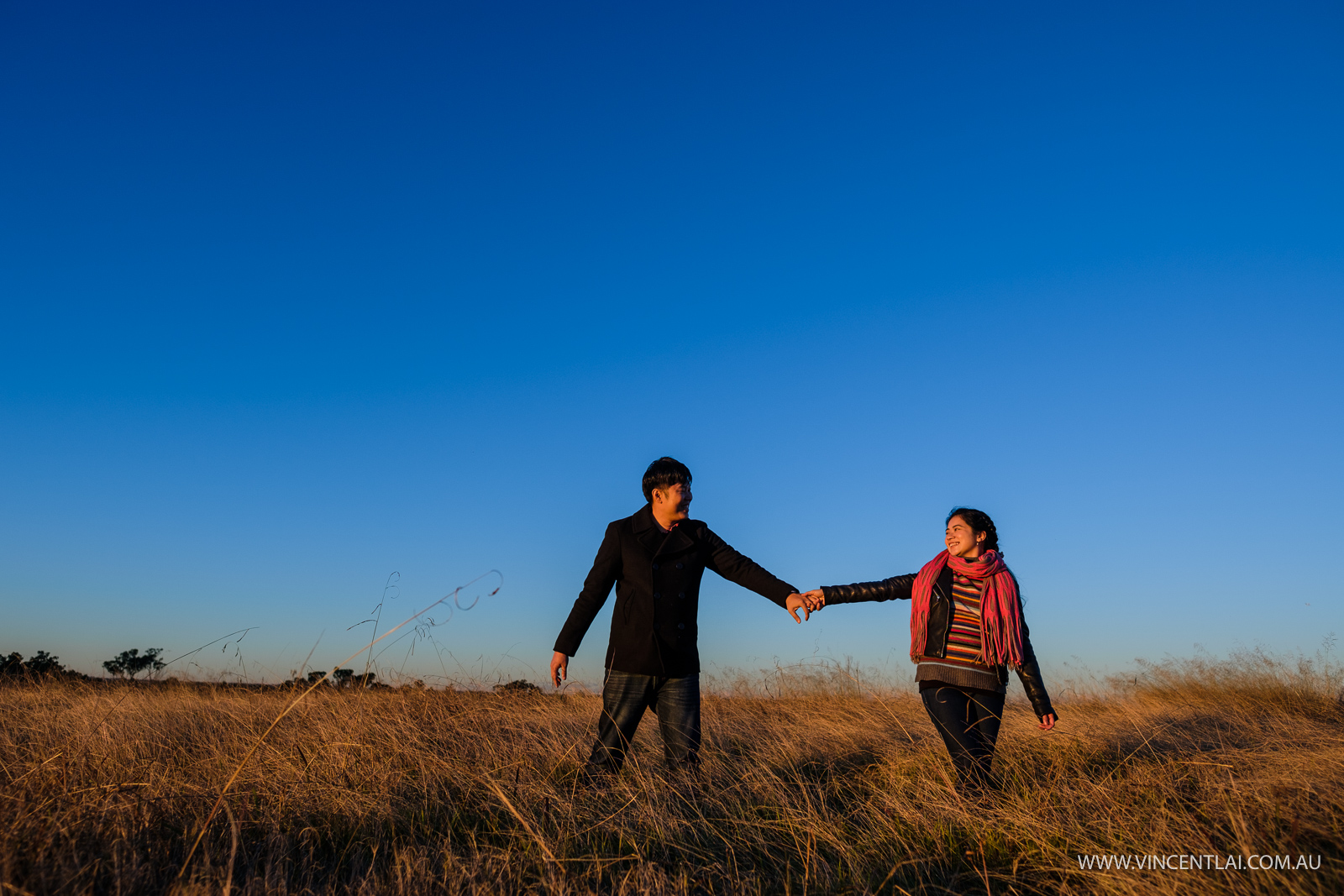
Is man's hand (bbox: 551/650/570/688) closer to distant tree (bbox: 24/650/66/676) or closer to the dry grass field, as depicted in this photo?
the dry grass field

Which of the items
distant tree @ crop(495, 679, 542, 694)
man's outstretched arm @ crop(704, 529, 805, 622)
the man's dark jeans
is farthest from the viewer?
distant tree @ crop(495, 679, 542, 694)

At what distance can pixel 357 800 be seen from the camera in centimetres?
332

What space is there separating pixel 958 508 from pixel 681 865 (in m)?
2.57

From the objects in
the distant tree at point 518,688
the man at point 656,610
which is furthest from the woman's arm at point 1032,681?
the distant tree at point 518,688

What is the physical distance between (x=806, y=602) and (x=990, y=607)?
1041 mm

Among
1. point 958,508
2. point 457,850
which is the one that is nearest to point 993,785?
point 958,508

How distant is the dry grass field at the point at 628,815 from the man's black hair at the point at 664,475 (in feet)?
5.12

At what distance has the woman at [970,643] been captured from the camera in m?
3.89

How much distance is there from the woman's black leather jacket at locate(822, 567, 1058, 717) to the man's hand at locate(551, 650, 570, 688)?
63.5 inches

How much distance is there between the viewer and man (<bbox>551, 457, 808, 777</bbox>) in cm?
415

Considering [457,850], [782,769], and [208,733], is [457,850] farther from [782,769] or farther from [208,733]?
[208,733]

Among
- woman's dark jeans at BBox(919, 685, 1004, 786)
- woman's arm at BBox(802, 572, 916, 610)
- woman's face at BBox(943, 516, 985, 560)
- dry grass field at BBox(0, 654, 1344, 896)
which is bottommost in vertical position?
dry grass field at BBox(0, 654, 1344, 896)

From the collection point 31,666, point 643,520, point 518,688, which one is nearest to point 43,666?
point 31,666

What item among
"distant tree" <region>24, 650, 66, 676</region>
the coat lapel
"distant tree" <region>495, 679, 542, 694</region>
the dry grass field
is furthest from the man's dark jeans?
"distant tree" <region>24, 650, 66, 676</region>
